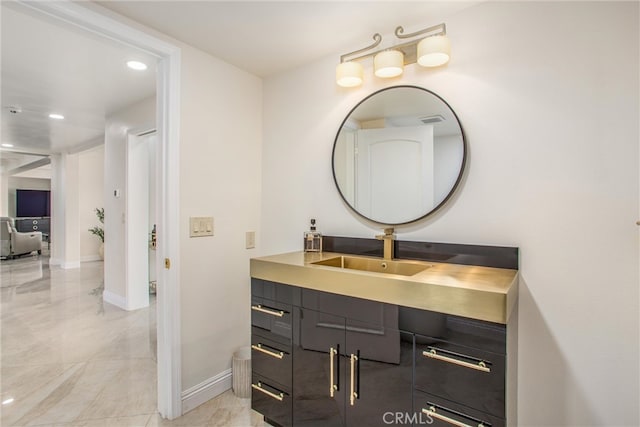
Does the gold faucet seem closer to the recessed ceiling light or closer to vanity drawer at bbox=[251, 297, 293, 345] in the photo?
vanity drawer at bbox=[251, 297, 293, 345]

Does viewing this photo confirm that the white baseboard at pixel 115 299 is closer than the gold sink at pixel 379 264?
No

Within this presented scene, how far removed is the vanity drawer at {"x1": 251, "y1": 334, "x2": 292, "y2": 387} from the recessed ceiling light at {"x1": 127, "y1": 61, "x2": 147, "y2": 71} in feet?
7.14

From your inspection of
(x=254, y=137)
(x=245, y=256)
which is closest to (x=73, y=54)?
(x=254, y=137)

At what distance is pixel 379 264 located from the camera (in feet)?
5.53

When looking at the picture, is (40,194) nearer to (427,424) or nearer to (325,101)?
(325,101)

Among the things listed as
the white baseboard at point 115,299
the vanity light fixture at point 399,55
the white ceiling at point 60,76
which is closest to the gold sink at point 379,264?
the vanity light fixture at point 399,55

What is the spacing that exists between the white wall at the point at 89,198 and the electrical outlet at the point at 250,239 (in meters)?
6.17

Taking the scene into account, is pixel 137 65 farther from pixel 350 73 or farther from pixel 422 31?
pixel 422 31

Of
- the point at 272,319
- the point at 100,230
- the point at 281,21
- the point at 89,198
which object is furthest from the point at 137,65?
the point at 89,198

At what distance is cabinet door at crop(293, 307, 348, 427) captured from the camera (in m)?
1.34

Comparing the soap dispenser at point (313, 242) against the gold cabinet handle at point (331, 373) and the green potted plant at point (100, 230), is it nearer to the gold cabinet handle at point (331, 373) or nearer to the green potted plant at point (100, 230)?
the gold cabinet handle at point (331, 373)

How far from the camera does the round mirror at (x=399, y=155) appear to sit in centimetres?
159

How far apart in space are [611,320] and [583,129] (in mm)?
778

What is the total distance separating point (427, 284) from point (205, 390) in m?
1.65
